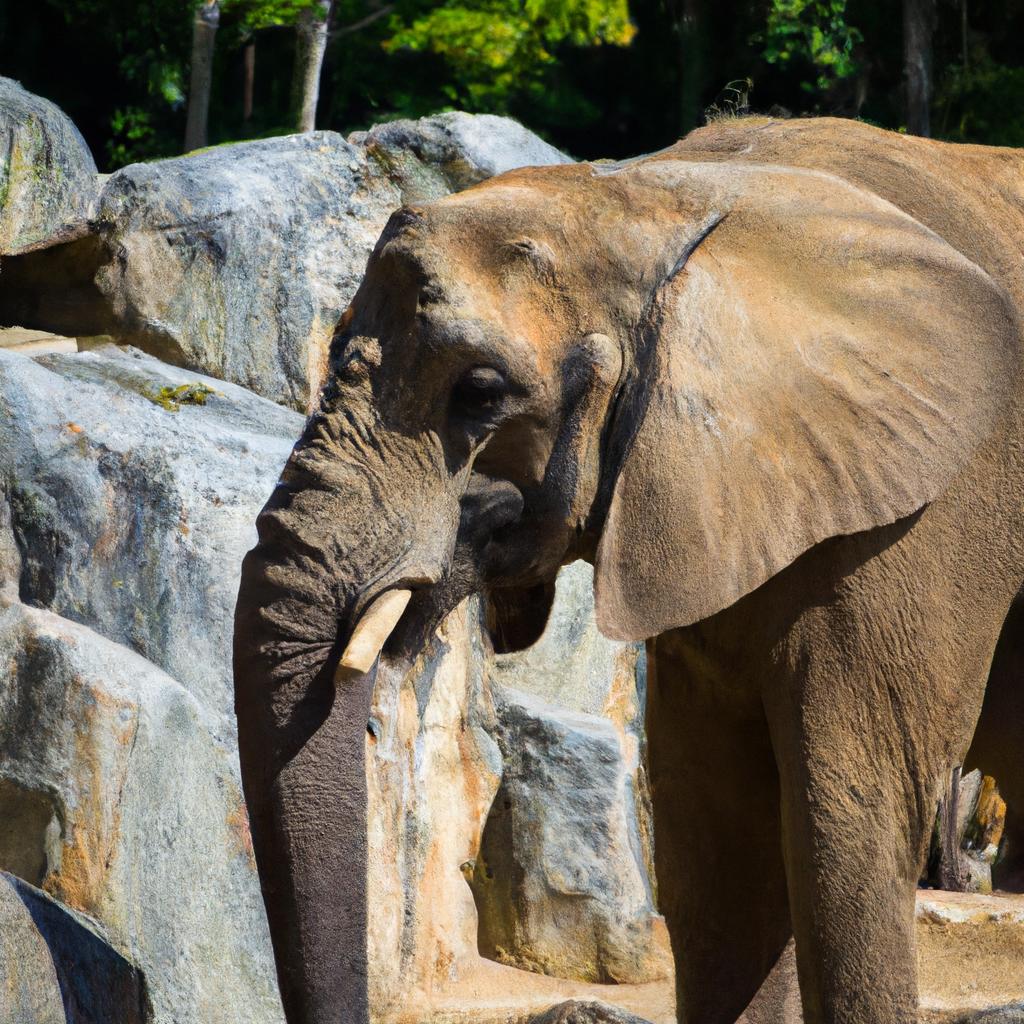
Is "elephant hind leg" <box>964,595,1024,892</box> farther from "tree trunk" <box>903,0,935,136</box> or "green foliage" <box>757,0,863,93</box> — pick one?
"tree trunk" <box>903,0,935,136</box>

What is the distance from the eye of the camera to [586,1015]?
3641 millimetres

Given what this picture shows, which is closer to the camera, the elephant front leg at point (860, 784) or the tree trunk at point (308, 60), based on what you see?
the elephant front leg at point (860, 784)

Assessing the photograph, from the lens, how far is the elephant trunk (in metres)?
2.38

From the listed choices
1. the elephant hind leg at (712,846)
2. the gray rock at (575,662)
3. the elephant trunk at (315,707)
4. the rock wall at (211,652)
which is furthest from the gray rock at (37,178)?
the elephant trunk at (315,707)

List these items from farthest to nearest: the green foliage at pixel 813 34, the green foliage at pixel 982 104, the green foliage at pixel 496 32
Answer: the green foliage at pixel 982 104, the green foliage at pixel 813 34, the green foliage at pixel 496 32

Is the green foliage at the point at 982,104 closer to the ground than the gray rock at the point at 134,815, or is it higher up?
higher up

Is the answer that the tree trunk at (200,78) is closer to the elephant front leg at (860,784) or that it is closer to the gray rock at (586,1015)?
the gray rock at (586,1015)

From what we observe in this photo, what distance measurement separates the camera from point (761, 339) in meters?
2.65

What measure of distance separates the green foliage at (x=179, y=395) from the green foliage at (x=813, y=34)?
27.3ft

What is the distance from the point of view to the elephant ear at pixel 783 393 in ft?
8.53

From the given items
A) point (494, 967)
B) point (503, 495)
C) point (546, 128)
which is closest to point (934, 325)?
point (503, 495)

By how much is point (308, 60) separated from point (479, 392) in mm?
9001

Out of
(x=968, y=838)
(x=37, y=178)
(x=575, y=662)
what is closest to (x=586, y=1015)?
(x=575, y=662)

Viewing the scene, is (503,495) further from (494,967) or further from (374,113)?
(374,113)
